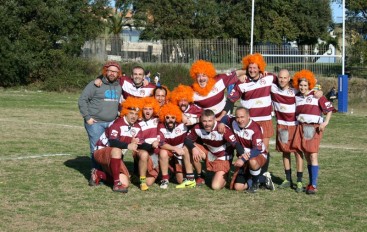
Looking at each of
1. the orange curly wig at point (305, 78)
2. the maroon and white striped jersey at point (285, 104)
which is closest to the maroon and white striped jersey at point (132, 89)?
the maroon and white striped jersey at point (285, 104)

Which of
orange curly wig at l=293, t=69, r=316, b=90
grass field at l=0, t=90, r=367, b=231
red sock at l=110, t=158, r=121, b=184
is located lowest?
grass field at l=0, t=90, r=367, b=231

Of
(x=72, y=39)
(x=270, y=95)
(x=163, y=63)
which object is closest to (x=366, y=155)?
(x=270, y=95)

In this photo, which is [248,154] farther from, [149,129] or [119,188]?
[119,188]

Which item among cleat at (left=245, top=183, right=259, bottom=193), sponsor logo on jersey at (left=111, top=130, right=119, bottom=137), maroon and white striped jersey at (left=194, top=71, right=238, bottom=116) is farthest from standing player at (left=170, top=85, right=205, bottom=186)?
sponsor logo on jersey at (left=111, top=130, right=119, bottom=137)

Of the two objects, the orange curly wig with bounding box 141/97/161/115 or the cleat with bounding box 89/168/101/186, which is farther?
the cleat with bounding box 89/168/101/186

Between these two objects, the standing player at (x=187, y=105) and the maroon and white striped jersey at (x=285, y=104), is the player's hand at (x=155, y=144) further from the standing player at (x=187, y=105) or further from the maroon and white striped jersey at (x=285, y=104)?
the maroon and white striped jersey at (x=285, y=104)

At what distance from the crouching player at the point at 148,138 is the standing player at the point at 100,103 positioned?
68cm

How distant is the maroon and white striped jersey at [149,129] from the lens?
9.76 m

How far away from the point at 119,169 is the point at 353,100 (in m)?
19.5

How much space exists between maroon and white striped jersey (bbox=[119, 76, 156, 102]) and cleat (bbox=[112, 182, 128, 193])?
1.37 meters

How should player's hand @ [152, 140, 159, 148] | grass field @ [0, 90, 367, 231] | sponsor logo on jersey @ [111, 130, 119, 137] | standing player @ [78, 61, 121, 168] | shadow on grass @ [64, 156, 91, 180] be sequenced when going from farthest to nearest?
1. shadow on grass @ [64, 156, 91, 180]
2. standing player @ [78, 61, 121, 168]
3. player's hand @ [152, 140, 159, 148]
4. sponsor logo on jersey @ [111, 130, 119, 137]
5. grass field @ [0, 90, 367, 231]

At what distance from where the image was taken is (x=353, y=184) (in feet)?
33.6

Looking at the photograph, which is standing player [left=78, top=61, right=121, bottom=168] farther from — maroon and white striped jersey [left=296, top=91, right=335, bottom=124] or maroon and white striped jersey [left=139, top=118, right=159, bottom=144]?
maroon and white striped jersey [left=296, top=91, right=335, bottom=124]

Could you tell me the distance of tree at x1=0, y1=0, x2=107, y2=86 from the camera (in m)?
34.4
